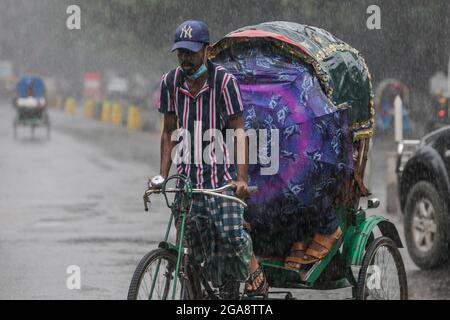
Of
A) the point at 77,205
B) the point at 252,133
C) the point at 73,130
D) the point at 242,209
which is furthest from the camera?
the point at 73,130

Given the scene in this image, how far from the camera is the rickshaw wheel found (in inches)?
283

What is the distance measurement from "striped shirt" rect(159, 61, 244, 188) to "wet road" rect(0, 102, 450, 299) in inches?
111

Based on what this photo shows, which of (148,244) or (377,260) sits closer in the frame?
(377,260)

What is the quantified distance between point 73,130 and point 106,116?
28.1ft

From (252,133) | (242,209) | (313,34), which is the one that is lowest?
(242,209)

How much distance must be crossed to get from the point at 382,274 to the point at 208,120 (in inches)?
72.1

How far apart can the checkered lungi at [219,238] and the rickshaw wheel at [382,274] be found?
1.04m

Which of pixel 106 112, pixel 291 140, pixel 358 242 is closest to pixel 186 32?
pixel 291 140

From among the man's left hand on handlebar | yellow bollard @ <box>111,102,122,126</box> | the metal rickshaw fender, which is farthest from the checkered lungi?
yellow bollard @ <box>111,102,122,126</box>

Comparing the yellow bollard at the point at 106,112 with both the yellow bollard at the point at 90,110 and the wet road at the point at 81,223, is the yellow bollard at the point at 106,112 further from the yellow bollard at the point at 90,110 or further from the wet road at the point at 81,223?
the wet road at the point at 81,223

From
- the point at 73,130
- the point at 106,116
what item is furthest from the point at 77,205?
the point at 106,116

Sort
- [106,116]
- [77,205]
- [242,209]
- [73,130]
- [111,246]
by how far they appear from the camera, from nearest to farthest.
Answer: [242,209] < [111,246] < [77,205] < [73,130] < [106,116]

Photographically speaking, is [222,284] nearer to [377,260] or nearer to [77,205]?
[377,260]
